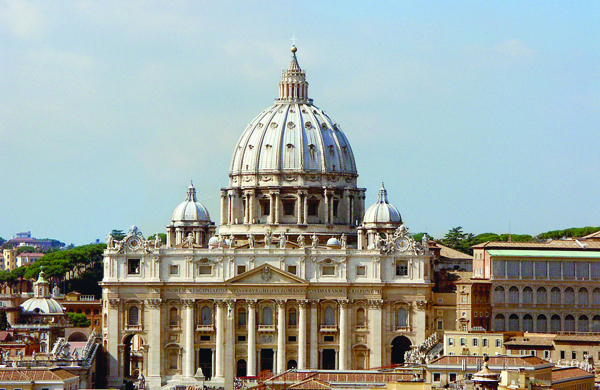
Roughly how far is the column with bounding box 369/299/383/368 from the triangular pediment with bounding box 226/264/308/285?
Answer: 6646mm

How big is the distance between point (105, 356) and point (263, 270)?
1624 cm

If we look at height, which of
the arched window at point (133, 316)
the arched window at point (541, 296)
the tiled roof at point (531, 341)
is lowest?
the tiled roof at point (531, 341)

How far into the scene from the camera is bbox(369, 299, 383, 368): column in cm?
17452

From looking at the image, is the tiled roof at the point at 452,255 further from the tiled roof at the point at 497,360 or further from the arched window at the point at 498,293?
the tiled roof at the point at 497,360

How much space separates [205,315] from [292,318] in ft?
26.3

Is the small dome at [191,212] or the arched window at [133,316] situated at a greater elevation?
the small dome at [191,212]

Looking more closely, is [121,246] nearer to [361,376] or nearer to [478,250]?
[478,250]

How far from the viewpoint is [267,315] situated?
177 meters

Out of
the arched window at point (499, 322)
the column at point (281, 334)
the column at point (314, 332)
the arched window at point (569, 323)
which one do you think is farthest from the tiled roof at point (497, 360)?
the column at point (314, 332)

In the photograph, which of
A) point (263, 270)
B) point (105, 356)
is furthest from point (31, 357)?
point (263, 270)

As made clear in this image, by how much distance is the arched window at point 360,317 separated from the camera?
176875mm

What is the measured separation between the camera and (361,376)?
138375 mm

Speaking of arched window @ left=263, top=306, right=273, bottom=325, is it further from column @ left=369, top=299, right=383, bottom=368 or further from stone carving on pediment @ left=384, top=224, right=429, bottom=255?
stone carving on pediment @ left=384, top=224, right=429, bottom=255

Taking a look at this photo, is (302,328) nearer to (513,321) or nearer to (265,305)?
(265,305)
